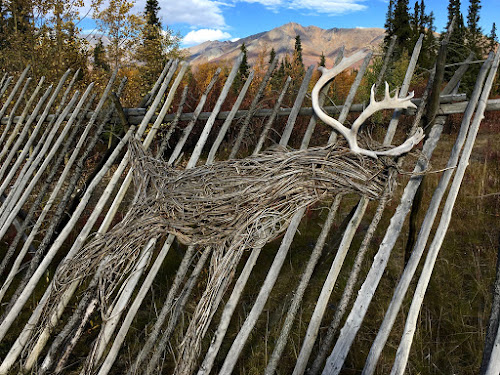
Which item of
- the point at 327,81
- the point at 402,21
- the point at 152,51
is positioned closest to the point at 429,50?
the point at 402,21

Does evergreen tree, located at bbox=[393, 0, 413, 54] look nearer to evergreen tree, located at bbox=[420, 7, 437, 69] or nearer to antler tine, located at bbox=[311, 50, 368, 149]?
evergreen tree, located at bbox=[420, 7, 437, 69]

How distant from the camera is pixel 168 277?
3.41 meters

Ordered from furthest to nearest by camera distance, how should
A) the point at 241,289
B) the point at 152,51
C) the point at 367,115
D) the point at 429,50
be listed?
the point at 429,50 → the point at 152,51 → the point at 241,289 → the point at 367,115

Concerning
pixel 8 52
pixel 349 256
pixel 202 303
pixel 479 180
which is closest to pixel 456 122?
pixel 479 180

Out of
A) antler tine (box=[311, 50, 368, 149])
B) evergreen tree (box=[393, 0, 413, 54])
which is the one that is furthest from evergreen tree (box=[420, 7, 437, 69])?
antler tine (box=[311, 50, 368, 149])

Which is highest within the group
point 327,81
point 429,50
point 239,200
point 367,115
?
point 429,50

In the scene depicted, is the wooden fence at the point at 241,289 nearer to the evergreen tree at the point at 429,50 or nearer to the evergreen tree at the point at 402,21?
the evergreen tree at the point at 429,50

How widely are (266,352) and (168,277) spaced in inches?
50.9

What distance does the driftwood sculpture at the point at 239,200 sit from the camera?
6.55 ft

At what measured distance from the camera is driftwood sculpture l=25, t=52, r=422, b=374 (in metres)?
2.00

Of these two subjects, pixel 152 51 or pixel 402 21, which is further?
pixel 402 21

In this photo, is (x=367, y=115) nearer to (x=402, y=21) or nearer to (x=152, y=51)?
(x=152, y=51)

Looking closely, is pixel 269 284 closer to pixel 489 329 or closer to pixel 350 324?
pixel 350 324

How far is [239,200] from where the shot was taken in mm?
2021
